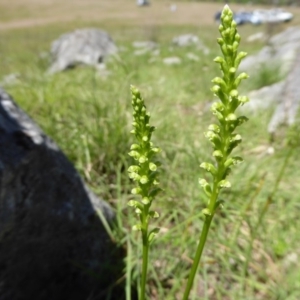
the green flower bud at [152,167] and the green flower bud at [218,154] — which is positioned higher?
the green flower bud at [218,154]

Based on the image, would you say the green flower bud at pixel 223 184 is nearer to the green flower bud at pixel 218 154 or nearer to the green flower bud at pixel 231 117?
the green flower bud at pixel 218 154

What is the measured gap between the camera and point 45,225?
2.73 meters

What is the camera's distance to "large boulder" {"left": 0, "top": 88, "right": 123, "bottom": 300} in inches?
97.2

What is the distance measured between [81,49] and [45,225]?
48.0 ft

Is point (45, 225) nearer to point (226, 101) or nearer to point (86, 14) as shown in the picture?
point (226, 101)

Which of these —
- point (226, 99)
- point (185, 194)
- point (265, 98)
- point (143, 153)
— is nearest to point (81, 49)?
point (265, 98)

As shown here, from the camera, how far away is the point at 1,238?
2445 millimetres

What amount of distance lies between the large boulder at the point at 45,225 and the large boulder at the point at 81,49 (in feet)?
38.8

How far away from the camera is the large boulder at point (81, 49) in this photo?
50.5 ft

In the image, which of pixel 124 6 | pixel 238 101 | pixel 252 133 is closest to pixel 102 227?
pixel 238 101

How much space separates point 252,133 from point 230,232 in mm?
2471

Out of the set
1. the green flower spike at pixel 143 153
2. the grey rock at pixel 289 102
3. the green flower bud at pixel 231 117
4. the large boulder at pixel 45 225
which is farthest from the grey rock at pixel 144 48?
the green flower bud at pixel 231 117

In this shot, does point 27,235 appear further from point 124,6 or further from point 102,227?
point 124,6

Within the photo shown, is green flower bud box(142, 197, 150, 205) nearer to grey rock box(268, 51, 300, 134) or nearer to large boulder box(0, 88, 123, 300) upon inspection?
large boulder box(0, 88, 123, 300)
